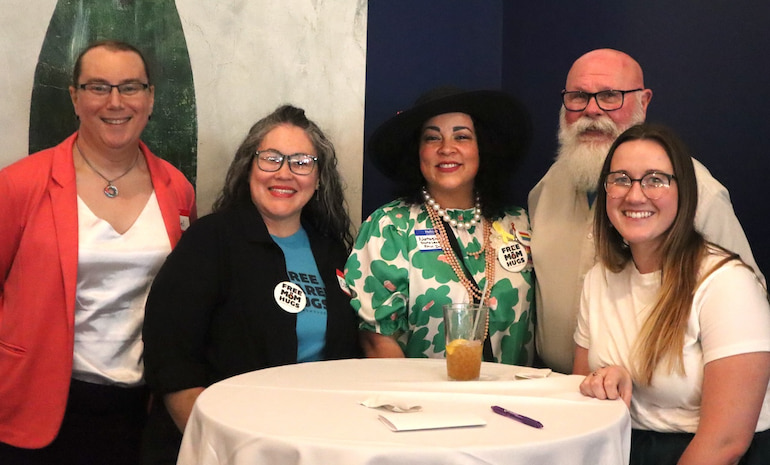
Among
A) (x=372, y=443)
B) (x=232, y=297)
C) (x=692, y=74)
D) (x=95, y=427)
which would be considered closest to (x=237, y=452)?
(x=372, y=443)

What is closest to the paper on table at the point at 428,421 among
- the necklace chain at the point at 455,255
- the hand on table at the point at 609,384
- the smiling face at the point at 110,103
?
the hand on table at the point at 609,384

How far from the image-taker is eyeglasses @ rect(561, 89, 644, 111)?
2680 millimetres

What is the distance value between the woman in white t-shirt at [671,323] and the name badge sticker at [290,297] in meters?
0.88

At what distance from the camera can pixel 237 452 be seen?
1.53 metres

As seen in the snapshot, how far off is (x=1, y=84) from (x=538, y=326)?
79.9 inches

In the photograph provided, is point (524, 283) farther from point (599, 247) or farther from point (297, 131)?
point (297, 131)

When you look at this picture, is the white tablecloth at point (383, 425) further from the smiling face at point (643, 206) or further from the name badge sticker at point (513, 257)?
the name badge sticker at point (513, 257)

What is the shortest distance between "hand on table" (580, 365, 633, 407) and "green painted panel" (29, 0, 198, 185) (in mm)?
1665

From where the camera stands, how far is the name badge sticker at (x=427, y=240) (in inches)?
106

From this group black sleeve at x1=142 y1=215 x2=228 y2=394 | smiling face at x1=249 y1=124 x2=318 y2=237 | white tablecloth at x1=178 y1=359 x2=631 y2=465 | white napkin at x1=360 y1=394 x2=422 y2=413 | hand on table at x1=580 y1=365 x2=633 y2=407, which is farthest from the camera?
smiling face at x1=249 y1=124 x2=318 y2=237

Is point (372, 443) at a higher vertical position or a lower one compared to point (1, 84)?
lower

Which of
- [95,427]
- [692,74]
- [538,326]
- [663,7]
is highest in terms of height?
[663,7]

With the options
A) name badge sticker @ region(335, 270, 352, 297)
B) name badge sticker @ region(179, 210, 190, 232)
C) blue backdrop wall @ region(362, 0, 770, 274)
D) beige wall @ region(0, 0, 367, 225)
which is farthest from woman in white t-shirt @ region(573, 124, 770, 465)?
beige wall @ region(0, 0, 367, 225)

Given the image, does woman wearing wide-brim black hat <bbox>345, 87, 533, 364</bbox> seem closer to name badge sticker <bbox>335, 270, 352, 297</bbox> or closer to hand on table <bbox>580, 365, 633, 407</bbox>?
name badge sticker <bbox>335, 270, 352, 297</bbox>
